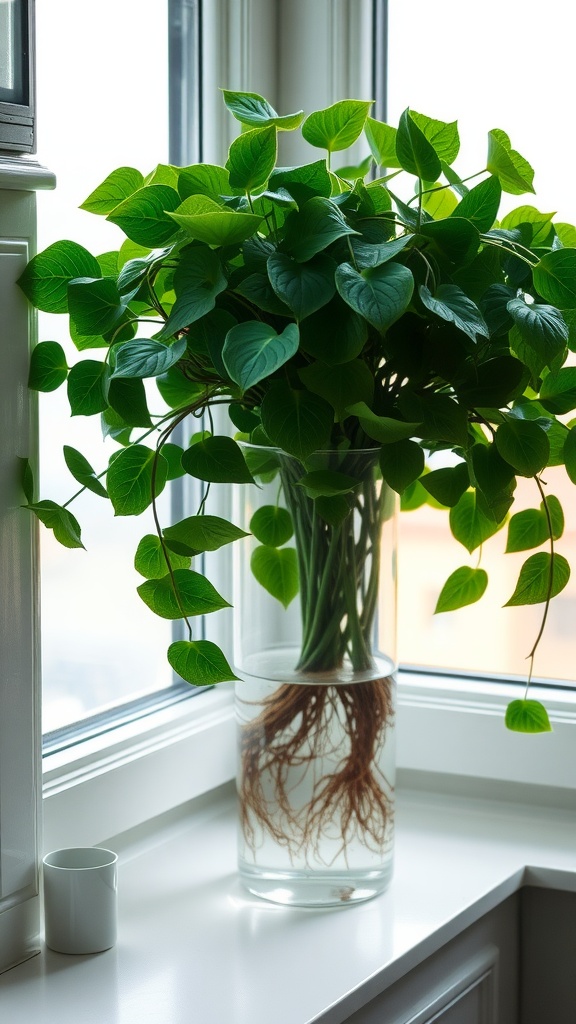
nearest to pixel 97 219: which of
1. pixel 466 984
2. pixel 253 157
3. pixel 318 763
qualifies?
pixel 253 157

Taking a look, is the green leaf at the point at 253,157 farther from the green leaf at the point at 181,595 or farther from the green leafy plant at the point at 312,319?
the green leaf at the point at 181,595

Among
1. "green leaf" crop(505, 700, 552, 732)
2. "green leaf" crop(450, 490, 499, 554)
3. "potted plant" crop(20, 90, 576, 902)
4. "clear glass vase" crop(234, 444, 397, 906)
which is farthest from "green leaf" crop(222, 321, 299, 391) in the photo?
"green leaf" crop(505, 700, 552, 732)

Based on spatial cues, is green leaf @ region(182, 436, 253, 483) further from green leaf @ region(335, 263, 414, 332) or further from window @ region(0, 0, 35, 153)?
window @ region(0, 0, 35, 153)

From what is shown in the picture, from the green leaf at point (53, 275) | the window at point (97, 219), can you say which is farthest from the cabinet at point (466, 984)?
the green leaf at point (53, 275)

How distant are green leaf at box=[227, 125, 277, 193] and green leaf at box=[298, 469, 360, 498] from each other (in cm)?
22

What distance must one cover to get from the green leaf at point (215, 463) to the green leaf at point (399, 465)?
11cm

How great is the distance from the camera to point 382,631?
3.41 ft

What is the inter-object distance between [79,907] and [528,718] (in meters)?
0.42

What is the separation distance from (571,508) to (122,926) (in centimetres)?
69

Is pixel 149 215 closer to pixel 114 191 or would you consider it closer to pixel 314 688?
pixel 114 191

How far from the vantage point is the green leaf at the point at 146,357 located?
0.78 m

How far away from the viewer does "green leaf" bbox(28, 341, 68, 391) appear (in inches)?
34.8

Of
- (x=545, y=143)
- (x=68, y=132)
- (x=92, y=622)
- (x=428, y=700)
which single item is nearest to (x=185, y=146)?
(x=68, y=132)

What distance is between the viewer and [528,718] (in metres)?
1.01
